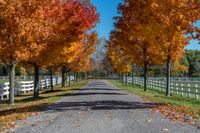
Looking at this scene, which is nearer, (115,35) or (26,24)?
(26,24)

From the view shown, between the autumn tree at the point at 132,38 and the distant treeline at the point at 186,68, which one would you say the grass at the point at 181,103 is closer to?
the autumn tree at the point at 132,38

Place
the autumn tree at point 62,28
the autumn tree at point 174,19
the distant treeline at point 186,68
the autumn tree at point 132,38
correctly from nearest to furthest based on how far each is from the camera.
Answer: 1. the autumn tree at point 174,19
2. the autumn tree at point 62,28
3. the autumn tree at point 132,38
4. the distant treeline at point 186,68

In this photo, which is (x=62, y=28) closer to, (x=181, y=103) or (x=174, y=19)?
(x=174, y=19)

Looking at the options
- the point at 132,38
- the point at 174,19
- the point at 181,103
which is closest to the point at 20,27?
the point at 174,19

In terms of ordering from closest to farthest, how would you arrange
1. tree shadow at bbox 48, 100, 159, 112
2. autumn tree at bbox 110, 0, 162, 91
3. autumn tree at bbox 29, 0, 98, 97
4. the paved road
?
1. the paved road
2. tree shadow at bbox 48, 100, 159, 112
3. autumn tree at bbox 29, 0, 98, 97
4. autumn tree at bbox 110, 0, 162, 91

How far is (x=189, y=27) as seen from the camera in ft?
64.0

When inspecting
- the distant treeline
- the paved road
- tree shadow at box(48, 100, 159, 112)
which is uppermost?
the distant treeline

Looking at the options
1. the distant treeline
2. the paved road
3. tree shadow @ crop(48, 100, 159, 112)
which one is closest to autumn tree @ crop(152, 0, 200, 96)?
tree shadow @ crop(48, 100, 159, 112)

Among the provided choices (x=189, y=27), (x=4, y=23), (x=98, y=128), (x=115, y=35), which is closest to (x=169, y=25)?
(x=189, y=27)

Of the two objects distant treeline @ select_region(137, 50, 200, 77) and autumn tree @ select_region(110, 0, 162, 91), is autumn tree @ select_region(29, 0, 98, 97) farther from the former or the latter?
distant treeline @ select_region(137, 50, 200, 77)

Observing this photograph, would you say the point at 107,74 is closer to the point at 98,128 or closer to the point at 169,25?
the point at 169,25

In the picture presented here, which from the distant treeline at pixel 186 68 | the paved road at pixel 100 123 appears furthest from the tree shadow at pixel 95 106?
the distant treeline at pixel 186 68

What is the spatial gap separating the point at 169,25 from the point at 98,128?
1160cm

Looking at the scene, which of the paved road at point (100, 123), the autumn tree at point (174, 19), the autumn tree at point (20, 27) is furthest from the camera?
the autumn tree at point (174, 19)
